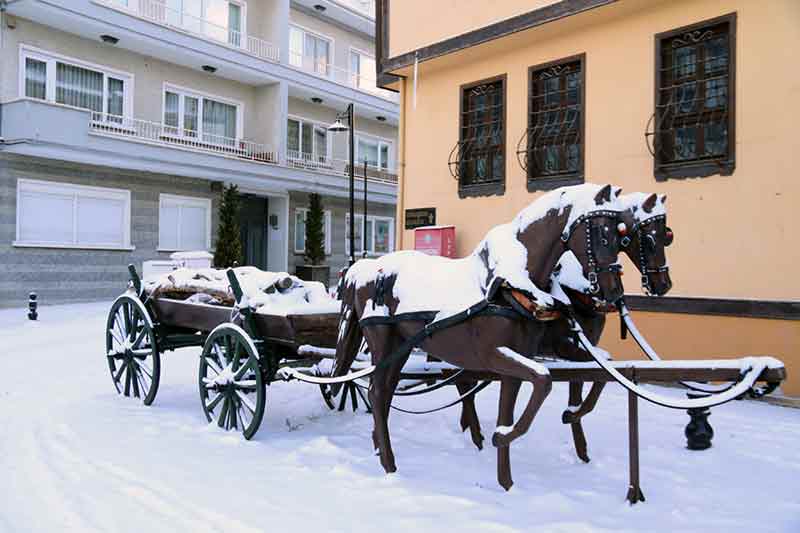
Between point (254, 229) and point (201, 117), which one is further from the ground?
point (201, 117)

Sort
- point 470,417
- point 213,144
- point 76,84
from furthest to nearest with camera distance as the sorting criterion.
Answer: point 213,144, point 76,84, point 470,417

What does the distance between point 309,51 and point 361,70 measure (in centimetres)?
280

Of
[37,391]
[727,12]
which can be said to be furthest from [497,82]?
[37,391]

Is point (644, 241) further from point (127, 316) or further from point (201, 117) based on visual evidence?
point (201, 117)

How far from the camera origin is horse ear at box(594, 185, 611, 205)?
3.98 metres

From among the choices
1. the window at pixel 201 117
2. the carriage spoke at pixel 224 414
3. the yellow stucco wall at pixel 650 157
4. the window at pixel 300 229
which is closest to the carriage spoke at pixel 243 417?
the carriage spoke at pixel 224 414

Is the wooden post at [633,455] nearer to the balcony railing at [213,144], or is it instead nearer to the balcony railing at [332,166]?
the balcony railing at [213,144]

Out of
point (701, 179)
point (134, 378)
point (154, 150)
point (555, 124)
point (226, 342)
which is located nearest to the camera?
point (226, 342)

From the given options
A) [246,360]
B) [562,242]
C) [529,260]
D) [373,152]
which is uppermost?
[373,152]

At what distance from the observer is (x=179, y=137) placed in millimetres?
20578

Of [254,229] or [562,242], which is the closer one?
[562,242]

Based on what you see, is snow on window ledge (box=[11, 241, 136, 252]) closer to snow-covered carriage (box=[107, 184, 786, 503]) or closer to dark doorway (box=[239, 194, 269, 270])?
dark doorway (box=[239, 194, 269, 270])

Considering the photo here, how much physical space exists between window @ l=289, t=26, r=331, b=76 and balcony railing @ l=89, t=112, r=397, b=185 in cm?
334

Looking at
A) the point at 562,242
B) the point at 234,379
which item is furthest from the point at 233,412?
the point at 562,242
